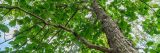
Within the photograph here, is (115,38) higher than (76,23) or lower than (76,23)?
lower

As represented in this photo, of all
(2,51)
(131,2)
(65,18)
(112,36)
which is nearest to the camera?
(2,51)

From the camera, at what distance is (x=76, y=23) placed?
7.06m

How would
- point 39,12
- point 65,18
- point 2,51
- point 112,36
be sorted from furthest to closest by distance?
1. point 65,18
2. point 39,12
3. point 112,36
4. point 2,51

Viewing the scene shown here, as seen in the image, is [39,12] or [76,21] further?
[76,21]

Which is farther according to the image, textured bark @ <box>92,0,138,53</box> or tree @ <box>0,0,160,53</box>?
tree @ <box>0,0,160,53</box>

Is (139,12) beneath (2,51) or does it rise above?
above

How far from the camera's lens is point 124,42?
4363 mm

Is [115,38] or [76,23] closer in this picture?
[115,38]

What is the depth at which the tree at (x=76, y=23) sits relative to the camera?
466cm

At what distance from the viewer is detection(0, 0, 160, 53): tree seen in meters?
4.66

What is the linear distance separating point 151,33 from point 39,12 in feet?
8.85

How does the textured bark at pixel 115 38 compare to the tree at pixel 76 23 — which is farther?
the tree at pixel 76 23

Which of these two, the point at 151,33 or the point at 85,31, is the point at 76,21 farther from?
the point at 151,33

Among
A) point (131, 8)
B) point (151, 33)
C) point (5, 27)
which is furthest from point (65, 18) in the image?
point (5, 27)
